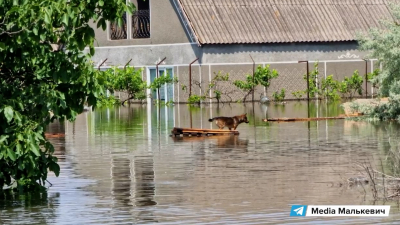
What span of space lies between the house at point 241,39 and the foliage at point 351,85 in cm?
60

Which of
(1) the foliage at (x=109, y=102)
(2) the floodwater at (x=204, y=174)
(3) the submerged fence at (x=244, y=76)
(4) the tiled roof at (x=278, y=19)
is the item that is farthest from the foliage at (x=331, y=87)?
(2) the floodwater at (x=204, y=174)

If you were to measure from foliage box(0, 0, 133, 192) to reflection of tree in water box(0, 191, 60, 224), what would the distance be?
0.35 meters

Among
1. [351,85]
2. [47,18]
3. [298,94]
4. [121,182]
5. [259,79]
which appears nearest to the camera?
[47,18]

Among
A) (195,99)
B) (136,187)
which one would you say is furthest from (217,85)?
(136,187)

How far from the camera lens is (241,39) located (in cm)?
5169

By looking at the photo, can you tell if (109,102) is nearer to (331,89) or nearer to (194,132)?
(331,89)

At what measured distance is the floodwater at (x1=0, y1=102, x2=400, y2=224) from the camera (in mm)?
16750

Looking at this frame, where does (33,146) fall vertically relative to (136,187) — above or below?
above

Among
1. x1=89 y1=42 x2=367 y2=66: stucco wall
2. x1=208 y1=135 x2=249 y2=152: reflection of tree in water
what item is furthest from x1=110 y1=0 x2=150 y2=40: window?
x1=208 y1=135 x2=249 y2=152: reflection of tree in water

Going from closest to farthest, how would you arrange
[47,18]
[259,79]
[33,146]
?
1. [47,18]
2. [33,146]
3. [259,79]

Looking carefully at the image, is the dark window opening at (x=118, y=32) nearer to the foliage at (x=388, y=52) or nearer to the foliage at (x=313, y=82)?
the foliage at (x=313, y=82)

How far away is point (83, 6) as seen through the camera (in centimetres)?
1634

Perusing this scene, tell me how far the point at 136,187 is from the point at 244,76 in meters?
33.0

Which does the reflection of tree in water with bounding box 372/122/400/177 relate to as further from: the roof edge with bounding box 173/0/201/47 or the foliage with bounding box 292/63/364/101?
the foliage with bounding box 292/63/364/101
